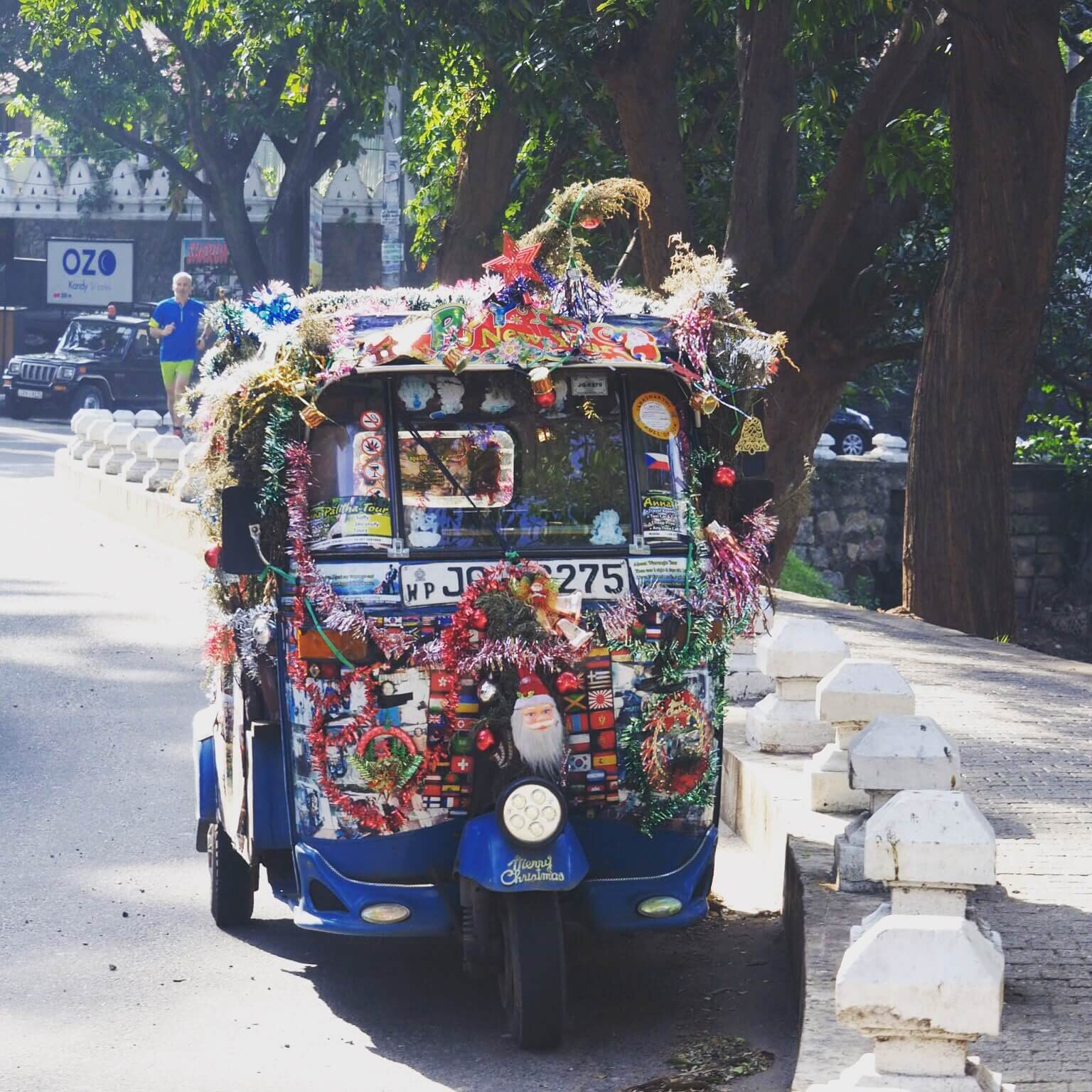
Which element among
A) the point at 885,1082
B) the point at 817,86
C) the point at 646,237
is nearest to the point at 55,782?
the point at 885,1082

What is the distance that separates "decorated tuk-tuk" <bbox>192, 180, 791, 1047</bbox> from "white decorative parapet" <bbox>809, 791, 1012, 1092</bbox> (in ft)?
4.25

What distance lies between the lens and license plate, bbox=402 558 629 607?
5711mm

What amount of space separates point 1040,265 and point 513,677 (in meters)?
9.11

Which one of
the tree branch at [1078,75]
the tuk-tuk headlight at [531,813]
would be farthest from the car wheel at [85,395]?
the tuk-tuk headlight at [531,813]

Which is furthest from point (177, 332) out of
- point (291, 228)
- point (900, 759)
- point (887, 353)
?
point (900, 759)

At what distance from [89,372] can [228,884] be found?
28.7 metres

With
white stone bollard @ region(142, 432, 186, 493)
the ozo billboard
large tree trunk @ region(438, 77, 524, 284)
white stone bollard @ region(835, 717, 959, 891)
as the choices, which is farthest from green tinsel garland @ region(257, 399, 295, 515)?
the ozo billboard

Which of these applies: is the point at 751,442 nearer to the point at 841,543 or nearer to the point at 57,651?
the point at 57,651

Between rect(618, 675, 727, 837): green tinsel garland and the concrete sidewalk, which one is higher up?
rect(618, 675, 727, 837): green tinsel garland

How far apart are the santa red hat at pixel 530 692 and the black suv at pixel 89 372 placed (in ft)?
97.6

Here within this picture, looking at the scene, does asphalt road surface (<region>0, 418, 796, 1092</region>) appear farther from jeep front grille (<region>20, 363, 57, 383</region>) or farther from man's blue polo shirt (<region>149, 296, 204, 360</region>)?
jeep front grille (<region>20, 363, 57, 383</region>)

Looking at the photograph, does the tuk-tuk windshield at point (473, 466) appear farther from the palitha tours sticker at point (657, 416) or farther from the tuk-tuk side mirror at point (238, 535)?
the tuk-tuk side mirror at point (238, 535)

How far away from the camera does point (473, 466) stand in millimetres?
5926

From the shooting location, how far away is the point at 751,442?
6.25 meters
